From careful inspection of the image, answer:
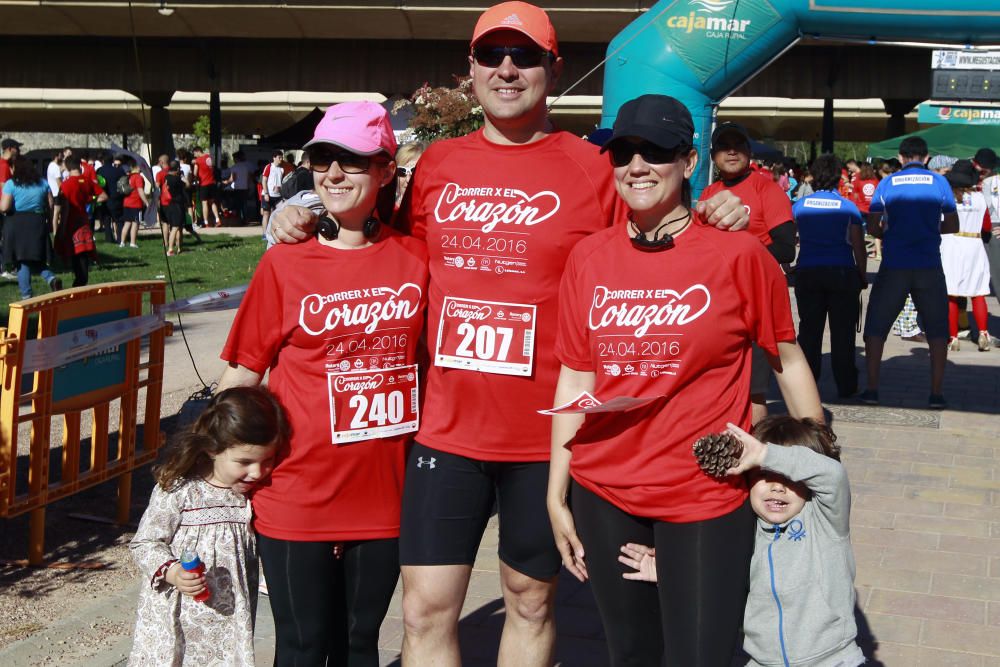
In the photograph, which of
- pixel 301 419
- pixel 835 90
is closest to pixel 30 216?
pixel 301 419

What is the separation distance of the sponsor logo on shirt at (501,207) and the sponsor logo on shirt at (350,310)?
283mm

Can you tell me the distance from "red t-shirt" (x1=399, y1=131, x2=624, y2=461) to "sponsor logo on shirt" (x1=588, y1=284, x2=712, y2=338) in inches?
12.5

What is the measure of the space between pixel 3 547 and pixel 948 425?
21.1 feet

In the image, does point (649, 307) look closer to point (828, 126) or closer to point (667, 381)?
point (667, 381)

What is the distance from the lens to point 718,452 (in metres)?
2.88

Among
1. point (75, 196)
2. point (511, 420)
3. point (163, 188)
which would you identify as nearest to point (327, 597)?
point (511, 420)

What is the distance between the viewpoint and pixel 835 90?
3566 cm

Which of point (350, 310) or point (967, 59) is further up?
point (967, 59)

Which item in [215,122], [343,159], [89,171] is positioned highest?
[215,122]

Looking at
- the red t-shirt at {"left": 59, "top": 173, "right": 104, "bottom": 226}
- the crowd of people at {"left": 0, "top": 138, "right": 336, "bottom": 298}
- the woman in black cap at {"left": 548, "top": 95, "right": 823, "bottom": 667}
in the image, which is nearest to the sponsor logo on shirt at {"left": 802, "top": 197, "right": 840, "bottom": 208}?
the crowd of people at {"left": 0, "top": 138, "right": 336, "bottom": 298}

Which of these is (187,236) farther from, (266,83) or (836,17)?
(836,17)

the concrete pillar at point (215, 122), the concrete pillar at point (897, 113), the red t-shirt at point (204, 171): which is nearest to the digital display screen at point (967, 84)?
the red t-shirt at point (204, 171)

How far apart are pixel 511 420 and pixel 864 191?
18175 mm

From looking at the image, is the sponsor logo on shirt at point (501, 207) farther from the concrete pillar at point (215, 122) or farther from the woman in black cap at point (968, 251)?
the concrete pillar at point (215, 122)
